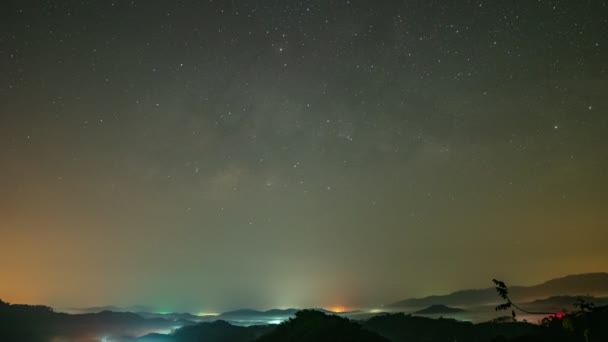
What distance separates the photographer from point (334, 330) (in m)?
76.6

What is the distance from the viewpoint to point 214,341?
161 m

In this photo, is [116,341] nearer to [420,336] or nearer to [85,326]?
[85,326]

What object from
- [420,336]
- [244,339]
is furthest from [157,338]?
[420,336]

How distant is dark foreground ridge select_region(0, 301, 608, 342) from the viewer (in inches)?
1709

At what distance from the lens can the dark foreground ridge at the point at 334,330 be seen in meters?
43.4

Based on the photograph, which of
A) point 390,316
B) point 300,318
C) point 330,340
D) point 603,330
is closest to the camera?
point 603,330

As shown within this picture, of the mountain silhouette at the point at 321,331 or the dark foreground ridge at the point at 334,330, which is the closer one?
the dark foreground ridge at the point at 334,330

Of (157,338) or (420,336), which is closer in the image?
(420,336)

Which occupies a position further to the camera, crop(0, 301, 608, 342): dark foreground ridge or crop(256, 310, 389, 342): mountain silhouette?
crop(256, 310, 389, 342): mountain silhouette

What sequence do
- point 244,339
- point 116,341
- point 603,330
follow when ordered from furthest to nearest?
point 116,341, point 244,339, point 603,330

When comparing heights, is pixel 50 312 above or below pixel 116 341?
above

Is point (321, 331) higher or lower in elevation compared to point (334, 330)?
lower

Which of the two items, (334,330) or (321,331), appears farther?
(321,331)

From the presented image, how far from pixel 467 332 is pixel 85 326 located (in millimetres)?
169681
